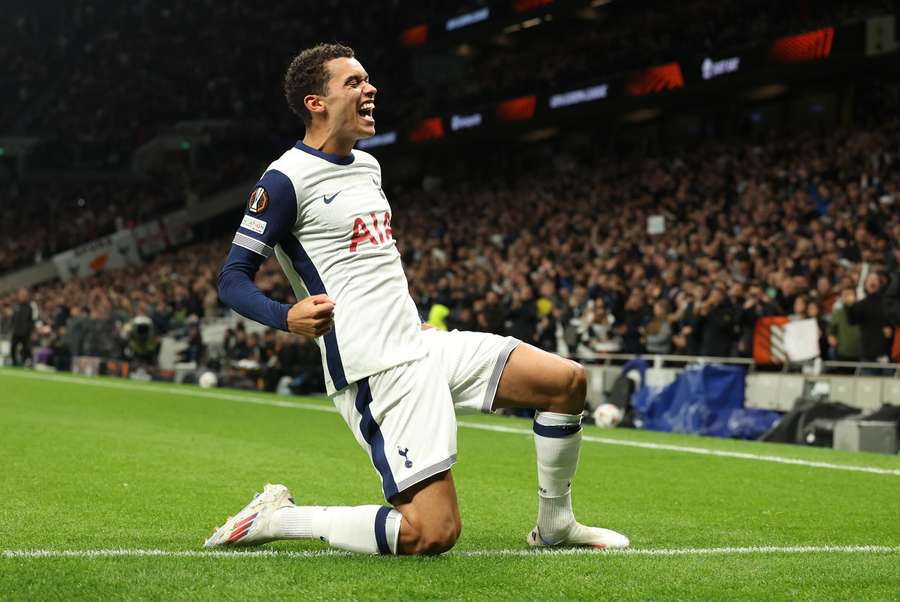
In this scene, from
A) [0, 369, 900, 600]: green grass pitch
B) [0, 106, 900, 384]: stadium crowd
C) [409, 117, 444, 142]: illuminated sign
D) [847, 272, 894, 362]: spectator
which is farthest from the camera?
[409, 117, 444, 142]: illuminated sign

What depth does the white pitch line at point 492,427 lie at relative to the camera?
9.69 m

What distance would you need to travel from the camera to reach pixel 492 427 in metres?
13.8

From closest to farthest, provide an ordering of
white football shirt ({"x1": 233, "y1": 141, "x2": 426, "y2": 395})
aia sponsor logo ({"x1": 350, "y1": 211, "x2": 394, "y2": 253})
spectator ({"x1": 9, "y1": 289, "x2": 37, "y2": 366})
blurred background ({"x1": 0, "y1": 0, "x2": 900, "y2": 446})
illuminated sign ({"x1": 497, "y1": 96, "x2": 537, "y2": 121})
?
white football shirt ({"x1": 233, "y1": 141, "x2": 426, "y2": 395})
aia sponsor logo ({"x1": 350, "y1": 211, "x2": 394, "y2": 253})
blurred background ({"x1": 0, "y1": 0, "x2": 900, "y2": 446})
spectator ({"x1": 9, "y1": 289, "x2": 37, "y2": 366})
illuminated sign ({"x1": 497, "y1": 96, "x2": 537, "y2": 121})

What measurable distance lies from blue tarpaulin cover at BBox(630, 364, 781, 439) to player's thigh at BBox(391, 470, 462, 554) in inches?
388

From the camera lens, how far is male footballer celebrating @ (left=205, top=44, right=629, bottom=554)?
4680 millimetres

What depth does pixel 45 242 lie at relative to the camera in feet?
159

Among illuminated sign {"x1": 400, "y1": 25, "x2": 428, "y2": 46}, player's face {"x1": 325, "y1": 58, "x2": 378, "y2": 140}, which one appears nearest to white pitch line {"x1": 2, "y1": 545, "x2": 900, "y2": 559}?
player's face {"x1": 325, "y1": 58, "x2": 378, "y2": 140}

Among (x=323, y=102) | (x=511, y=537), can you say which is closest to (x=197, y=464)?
(x=511, y=537)

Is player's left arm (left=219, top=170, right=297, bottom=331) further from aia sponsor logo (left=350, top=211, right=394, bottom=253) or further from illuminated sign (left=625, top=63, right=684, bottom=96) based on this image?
illuminated sign (left=625, top=63, right=684, bottom=96)

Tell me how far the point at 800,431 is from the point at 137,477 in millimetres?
7629

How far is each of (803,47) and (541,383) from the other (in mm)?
22033

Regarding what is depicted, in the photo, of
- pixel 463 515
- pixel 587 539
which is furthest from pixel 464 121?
pixel 587 539

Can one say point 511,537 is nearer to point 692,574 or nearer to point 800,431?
point 692,574

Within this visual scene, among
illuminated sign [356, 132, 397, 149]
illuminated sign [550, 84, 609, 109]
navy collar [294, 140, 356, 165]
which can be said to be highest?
illuminated sign [550, 84, 609, 109]
